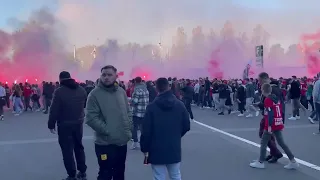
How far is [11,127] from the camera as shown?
1611 centimetres

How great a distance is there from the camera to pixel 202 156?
909cm

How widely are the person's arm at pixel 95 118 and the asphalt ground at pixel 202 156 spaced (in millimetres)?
2534

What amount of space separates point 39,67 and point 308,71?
39.1 metres

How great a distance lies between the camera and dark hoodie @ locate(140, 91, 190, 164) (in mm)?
Answer: 4789

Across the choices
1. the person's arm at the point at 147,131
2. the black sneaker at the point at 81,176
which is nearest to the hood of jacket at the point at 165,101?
the person's arm at the point at 147,131

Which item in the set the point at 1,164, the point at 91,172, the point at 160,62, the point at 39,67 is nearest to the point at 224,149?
the point at 91,172

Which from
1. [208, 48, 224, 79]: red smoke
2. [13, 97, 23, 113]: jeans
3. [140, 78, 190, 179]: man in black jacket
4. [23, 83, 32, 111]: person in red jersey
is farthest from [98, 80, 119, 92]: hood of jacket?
[208, 48, 224, 79]: red smoke

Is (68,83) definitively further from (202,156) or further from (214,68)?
(214,68)

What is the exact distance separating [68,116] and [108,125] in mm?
1969

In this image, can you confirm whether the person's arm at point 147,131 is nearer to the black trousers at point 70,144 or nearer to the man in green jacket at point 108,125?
the man in green jacket at point 108,125

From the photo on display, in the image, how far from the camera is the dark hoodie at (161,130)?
4789 millimetres

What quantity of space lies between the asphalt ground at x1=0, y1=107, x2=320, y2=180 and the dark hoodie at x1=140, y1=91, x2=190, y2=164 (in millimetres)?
2445

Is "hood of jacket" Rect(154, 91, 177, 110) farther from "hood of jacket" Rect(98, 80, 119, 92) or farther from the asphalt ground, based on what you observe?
the asphalt ground

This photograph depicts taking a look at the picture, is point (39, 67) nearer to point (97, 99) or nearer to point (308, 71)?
point (308, 71)
